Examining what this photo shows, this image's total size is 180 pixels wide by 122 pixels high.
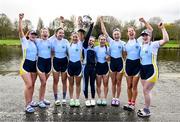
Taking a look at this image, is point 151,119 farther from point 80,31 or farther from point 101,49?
point 80,31

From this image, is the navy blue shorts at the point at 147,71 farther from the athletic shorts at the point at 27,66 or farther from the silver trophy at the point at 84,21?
the athletic shorts at the point at 27,66

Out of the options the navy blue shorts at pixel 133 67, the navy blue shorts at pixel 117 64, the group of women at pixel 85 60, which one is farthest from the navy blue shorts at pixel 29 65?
the navy blue shorts at pixel 133 67

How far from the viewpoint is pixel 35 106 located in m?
9.59

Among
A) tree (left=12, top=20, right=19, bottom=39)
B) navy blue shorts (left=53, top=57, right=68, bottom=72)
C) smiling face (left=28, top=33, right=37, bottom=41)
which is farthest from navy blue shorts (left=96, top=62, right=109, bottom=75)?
tree (left=12, top=20, right=19, bottom=39)

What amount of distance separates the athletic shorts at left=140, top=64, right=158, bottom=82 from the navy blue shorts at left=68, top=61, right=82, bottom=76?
1.90 metres

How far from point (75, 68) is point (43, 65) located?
3.12ft

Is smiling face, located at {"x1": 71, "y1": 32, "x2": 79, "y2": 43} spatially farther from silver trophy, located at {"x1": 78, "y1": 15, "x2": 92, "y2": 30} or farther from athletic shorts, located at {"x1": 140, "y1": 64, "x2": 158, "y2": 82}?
athletic shorts, located at {"x1": 140, "y1": 64, "x2": 158, "y2": 82}

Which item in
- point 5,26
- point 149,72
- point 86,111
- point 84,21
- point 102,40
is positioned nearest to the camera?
point 149,72

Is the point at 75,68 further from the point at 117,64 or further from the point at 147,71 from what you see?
the point at 147,71

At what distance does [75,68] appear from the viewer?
31.0 ft

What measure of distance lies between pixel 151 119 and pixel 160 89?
481 cm

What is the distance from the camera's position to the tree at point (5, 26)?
80.1 m

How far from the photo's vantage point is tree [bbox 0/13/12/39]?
8006cm

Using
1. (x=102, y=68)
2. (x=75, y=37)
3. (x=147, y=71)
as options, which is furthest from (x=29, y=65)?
(x=147, y=71)
